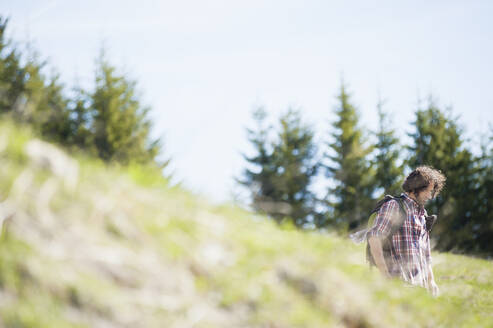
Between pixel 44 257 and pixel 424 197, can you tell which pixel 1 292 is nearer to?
pixel 44 257

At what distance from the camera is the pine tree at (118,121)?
23984 millimetres

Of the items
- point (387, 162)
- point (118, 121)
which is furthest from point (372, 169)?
point (118, 121)

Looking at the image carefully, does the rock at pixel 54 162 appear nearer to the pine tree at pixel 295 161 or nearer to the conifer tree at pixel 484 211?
the pine tree at pixel 295 161

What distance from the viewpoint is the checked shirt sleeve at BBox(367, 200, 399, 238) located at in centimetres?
438

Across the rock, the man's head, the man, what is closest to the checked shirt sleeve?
the man

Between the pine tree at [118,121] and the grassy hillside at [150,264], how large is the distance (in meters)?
20.3

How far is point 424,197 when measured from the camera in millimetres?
4891

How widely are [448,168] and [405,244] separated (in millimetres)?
27774

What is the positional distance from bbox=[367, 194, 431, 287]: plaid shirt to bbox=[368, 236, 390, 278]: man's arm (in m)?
0.07

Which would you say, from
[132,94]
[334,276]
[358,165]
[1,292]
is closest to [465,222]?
[358,165]

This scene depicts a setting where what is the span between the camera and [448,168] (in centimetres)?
2900

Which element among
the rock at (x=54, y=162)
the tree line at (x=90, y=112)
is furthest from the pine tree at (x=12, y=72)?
the rock at (x=54, y=162)

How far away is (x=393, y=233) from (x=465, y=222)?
28.1m

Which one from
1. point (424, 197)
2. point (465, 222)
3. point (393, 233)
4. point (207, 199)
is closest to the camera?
point (207, 199)
